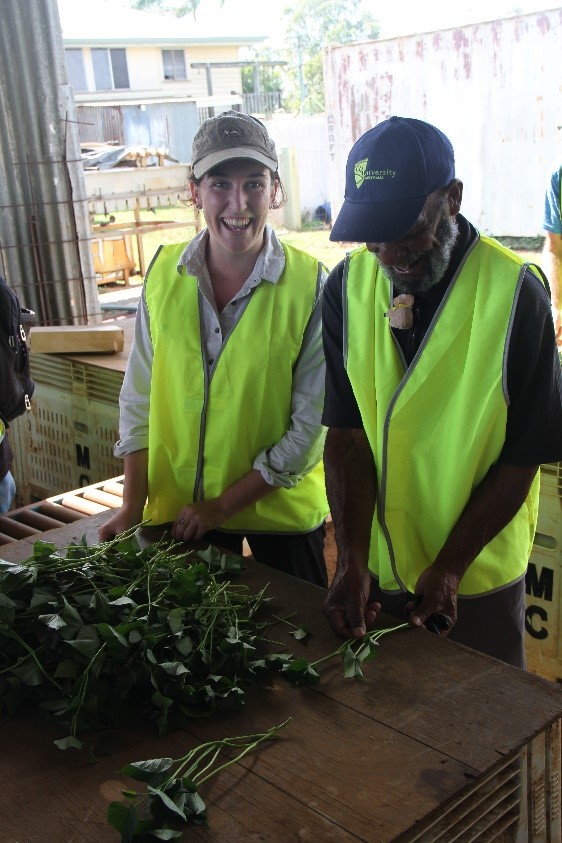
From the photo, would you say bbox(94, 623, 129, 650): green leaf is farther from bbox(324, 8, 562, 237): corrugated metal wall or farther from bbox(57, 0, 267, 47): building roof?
bbox(57, 0, 267, 47): building roof

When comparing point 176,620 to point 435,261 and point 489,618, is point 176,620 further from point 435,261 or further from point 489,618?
point 435,261

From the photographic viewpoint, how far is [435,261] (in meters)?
2.20

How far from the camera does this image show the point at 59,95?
5293 millimetres

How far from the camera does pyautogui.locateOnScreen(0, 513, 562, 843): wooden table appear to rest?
1.59 meters

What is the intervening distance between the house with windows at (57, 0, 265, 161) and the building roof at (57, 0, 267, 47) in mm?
25

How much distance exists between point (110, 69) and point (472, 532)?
2426cm

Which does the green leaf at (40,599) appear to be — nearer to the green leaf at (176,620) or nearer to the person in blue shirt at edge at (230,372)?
the green leaf at (176,620)

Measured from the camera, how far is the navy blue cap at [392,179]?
2.12m

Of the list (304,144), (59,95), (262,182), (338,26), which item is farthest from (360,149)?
(338,26)

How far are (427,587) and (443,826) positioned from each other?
0.68 meters

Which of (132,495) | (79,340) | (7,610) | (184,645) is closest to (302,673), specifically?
(184,645)

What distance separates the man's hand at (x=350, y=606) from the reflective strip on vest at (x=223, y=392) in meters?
0.62

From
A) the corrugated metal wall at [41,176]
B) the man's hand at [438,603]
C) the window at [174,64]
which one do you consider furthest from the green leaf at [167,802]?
the window at [174,64]

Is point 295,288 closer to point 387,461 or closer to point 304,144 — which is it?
point 387,461
